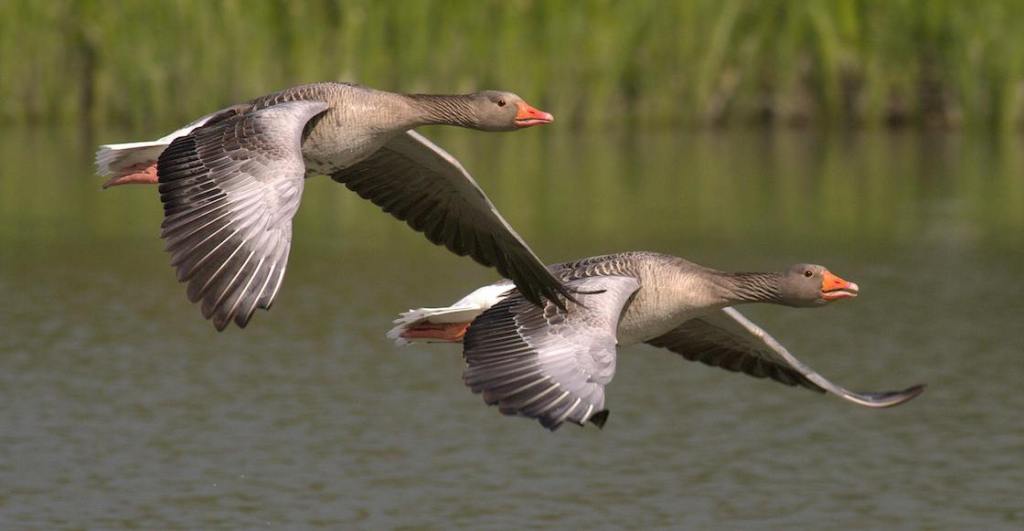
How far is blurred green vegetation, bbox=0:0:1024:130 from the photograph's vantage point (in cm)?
3172

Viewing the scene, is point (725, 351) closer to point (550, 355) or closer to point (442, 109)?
point (442, 109)

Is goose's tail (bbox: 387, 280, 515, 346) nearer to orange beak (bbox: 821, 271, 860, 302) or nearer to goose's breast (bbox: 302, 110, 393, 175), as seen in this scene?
goose's breast (bbox: 302, 110, 393, 175)

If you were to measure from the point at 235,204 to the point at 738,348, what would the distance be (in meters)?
4.42

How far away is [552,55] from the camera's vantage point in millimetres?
33375

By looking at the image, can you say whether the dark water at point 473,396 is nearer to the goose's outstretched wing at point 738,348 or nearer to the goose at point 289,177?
the goose's outstretched wing at point 738,348

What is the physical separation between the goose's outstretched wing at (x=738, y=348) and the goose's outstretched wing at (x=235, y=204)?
3419mm

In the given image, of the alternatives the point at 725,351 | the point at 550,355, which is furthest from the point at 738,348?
the point at 550,355

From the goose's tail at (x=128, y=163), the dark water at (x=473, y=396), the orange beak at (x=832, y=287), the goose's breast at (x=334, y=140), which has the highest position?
the goose's breast at (x=334, y=140)

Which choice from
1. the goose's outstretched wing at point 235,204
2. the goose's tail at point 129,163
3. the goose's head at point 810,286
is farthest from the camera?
the goose's head at point 810,286

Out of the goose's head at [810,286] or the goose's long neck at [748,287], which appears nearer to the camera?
the goose's long neck at [748,287]

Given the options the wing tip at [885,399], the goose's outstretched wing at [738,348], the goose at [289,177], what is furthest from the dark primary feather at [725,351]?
the goose at [289,177]

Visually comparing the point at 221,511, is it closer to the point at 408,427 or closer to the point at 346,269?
the point at 408,427

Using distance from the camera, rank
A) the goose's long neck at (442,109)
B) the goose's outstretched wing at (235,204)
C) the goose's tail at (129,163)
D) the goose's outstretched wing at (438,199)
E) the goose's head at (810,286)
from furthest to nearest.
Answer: the goose's head at (810,286) → the goose's outstretched wing at (438,199) → the goose's tail at (129,163) → the goose's long neck at (442,109) → the goose's outstretched wing at (235,204)

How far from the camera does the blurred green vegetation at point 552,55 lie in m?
31.7
